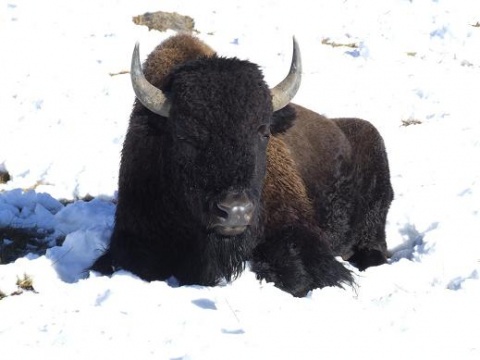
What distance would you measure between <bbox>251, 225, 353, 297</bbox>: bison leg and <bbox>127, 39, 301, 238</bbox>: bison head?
1.09 ft

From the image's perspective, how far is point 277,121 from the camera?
5.70 m

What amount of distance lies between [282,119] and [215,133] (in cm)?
112

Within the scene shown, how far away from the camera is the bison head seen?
179 inches

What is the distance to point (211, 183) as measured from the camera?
4.61 m

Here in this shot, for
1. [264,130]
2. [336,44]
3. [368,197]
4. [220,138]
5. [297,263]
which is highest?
[220,138]

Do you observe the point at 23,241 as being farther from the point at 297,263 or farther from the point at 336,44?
the point at 336,44

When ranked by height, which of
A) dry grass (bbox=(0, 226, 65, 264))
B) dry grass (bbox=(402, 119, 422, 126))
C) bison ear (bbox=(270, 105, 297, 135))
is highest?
bison ear (bbox=(270, 105, 297, 135))

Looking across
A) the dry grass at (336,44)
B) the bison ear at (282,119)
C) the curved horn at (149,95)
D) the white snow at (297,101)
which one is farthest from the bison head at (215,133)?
the dry grass at (336,44)

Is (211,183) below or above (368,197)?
above

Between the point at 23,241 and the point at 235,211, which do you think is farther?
the point at 23,241

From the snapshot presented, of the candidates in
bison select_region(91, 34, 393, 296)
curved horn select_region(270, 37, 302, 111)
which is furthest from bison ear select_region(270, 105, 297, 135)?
curved horn select_region(270, 37, 302, 111)

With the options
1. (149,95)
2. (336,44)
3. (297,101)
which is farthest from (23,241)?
(336,44)

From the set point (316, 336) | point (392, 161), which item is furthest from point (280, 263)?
point (392, 161)

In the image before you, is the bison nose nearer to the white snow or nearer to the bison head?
the bison head
